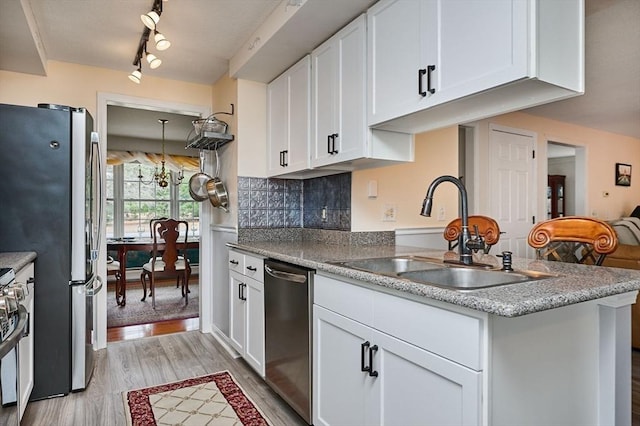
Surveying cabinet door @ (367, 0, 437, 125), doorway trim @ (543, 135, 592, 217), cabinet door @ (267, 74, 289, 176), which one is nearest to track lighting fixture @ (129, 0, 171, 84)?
cabinet door @ (267, 74, 289, 176)

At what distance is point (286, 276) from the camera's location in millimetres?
2096

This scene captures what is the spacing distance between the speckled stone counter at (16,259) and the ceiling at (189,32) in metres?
1.32

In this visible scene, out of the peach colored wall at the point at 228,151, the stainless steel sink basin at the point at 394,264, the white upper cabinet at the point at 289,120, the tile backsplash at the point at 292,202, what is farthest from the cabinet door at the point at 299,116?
the stainless steel sink basin at the point at 394,264

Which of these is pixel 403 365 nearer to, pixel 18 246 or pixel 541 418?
pixel 541 418

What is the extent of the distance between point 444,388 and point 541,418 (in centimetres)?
31

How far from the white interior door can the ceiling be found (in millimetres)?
1094

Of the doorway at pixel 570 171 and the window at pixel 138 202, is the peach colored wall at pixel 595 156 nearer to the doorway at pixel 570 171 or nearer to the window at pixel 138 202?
the doorway at pixel 570 171

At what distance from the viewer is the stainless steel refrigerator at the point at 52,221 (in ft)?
7.27

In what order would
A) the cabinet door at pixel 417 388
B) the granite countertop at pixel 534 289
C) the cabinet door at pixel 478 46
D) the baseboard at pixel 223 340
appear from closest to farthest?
the granite countertop at pixel 534 289 < the cabinet door at pixel 417 388 < the cabinet door at pixel 478 46 < the baseboard at pixel 223 340

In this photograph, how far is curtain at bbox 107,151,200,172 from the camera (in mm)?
6074

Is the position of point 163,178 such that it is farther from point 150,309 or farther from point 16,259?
point 16,259

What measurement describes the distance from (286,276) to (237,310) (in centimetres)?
97

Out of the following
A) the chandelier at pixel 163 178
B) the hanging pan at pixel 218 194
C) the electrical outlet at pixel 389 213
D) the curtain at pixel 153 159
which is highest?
the curtain at pixel 153 159

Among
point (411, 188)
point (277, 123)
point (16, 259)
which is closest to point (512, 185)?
point (411, 188)
